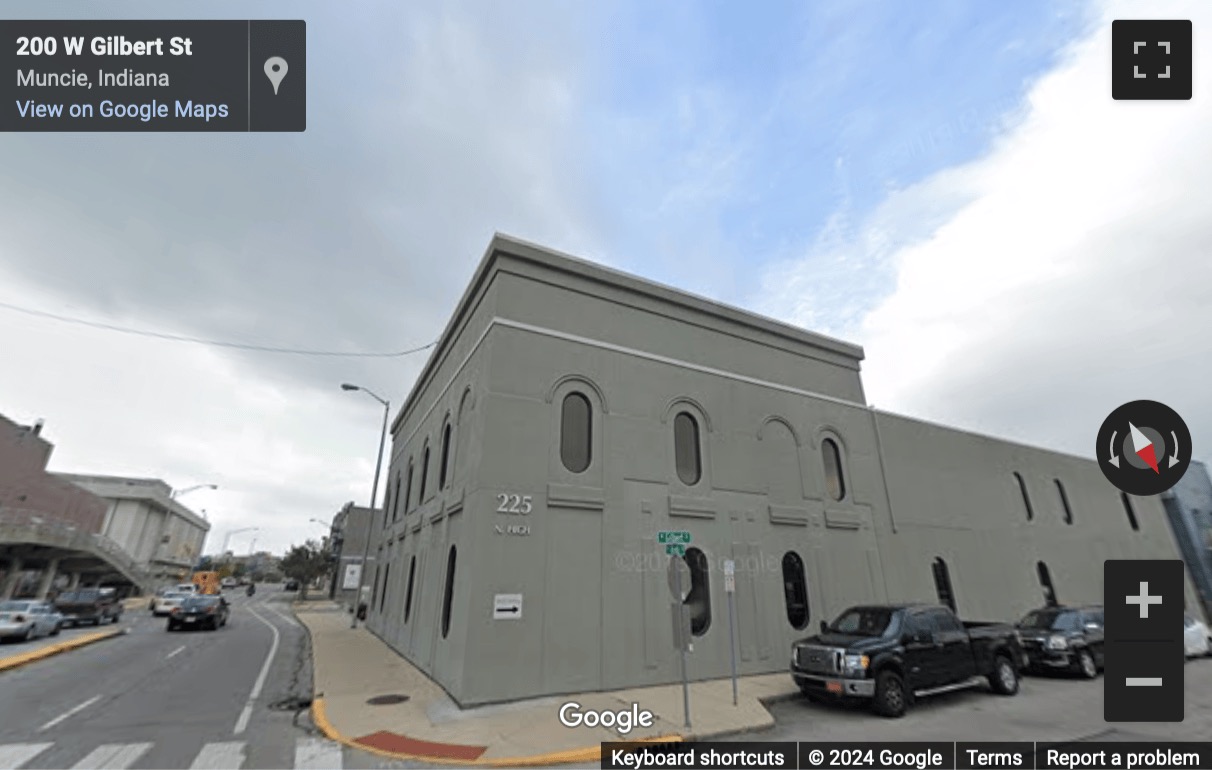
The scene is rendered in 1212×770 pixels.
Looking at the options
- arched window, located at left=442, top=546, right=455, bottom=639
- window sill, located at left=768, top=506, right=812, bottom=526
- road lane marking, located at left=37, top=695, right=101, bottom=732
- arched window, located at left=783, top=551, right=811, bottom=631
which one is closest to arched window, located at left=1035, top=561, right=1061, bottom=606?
window sill, located at left=768, top=506, right=812, bottom=526

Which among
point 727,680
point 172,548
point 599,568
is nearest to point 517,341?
point 599,568

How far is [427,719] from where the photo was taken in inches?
337

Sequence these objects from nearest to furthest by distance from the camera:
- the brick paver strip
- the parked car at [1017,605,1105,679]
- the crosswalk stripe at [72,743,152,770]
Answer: the crosswalk stripe at [72,743,152,770] < the brick paver strip < the parked car at [1017,605,1105,679]

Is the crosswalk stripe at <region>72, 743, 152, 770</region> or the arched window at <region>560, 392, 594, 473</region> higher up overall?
the arched window at <region>560, 392, 594, 473</region>

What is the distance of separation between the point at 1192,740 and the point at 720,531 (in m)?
7.91

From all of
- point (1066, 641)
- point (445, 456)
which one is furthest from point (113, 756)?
point (1066, 641)

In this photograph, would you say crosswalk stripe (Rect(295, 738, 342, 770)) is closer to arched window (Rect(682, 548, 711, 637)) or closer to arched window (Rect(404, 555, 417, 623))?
arched window (Rect(682, 548, 711, 637))

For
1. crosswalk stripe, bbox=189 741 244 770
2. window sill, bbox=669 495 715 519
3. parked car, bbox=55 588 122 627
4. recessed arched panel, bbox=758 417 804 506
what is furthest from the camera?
parked car, bbox=55 588 122 627

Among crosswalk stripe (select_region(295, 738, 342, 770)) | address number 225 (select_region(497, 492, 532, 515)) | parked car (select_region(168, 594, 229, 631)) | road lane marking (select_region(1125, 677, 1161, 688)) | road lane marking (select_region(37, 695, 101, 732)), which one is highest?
address number 225 (select_region(497, 492, 532, 515))

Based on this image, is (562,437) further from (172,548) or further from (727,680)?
(172,548)

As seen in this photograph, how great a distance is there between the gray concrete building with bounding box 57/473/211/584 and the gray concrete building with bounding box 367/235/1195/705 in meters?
79.2

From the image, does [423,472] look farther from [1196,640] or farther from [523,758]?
[1196,640]

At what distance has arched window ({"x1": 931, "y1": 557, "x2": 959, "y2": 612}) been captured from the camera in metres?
17.5

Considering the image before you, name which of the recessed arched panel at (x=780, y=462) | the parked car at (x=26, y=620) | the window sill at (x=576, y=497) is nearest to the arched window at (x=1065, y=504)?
the recessed arched panel at (x=780, y=462)
